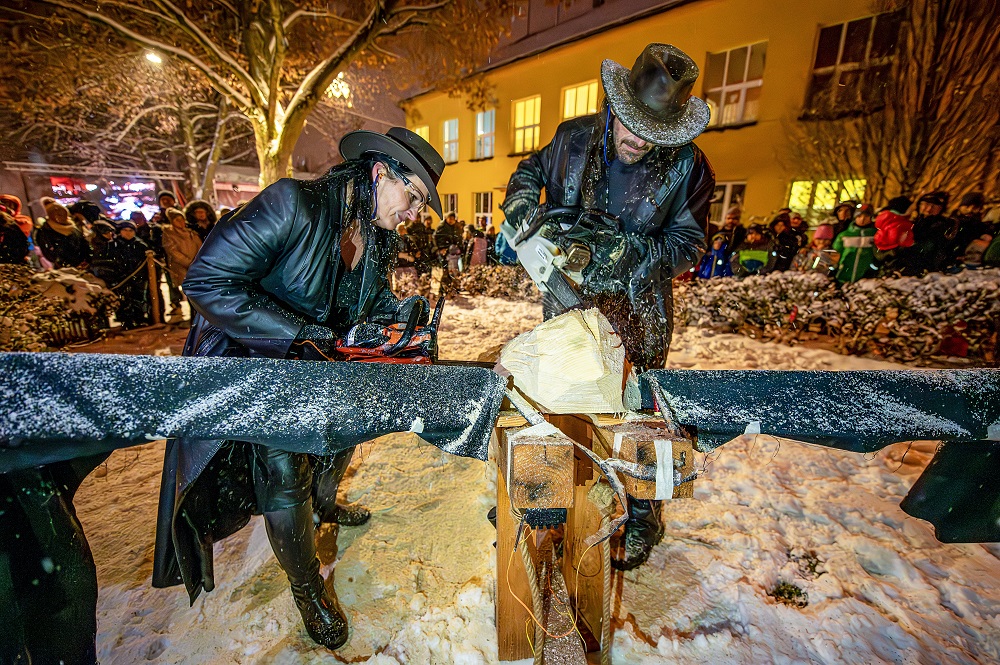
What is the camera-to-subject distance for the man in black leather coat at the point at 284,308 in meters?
1.57

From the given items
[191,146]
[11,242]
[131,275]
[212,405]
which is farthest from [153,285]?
[191,146]

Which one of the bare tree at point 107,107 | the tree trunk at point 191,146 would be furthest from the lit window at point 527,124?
the tree trunk at point 191,146

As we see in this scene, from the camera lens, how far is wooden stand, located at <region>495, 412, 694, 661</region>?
1065mm

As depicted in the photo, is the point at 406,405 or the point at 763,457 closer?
the point at 406,405

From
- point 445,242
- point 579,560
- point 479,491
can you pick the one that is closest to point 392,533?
point 479,491

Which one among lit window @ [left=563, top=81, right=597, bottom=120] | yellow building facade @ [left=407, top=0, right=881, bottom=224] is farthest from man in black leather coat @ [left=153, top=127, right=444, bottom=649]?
lit window @ [left=563, top=81, right=597, bottom=120]

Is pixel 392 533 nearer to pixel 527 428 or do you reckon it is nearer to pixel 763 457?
pixel 527 428

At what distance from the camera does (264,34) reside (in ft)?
24.5

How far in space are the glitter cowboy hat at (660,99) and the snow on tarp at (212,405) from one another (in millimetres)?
1675

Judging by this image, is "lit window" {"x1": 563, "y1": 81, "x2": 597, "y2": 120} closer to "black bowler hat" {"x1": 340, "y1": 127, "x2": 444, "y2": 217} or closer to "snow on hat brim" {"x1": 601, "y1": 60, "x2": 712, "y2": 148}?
"snow on hat brim" {"x1": 601, "y1": 60, "x2": 712, "y2": 148}

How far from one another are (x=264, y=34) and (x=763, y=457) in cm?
1034

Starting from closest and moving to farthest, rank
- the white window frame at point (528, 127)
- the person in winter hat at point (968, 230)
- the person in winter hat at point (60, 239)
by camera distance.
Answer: the person in winter hat at point (968, 230)
the person in winter hat at point (60, 239)
the white window frame at point (528, 127)

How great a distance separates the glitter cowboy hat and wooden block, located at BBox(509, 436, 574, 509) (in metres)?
1.71

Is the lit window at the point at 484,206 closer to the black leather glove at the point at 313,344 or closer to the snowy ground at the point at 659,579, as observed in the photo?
the snowy ground at the point at 659,579
